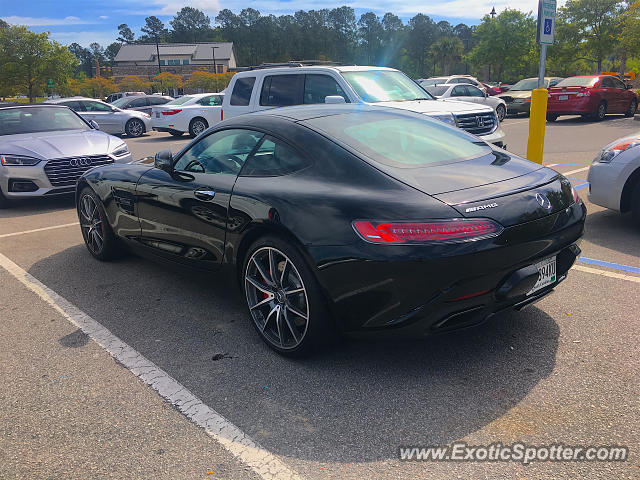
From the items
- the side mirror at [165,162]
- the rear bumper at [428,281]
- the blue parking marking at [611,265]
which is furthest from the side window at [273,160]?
the blue parking marking at [611,265]

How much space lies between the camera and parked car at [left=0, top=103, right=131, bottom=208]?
7.97m

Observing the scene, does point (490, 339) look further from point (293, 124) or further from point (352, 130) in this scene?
point (293, 124)

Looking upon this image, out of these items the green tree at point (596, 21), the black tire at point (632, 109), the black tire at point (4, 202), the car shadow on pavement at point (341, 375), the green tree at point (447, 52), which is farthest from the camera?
the green tree at point (447, 52)

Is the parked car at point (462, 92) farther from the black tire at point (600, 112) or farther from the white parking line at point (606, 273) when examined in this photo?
the white parking line at point (606, 273)

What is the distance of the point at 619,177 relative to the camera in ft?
18.7

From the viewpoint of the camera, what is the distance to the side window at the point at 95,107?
64.2ft

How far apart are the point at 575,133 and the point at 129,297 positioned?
14.4 metres

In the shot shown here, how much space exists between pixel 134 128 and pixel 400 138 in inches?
745

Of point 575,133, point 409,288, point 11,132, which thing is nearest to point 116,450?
point 409,288

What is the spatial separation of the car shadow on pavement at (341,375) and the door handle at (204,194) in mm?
542

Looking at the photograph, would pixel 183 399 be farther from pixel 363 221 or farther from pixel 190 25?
pixel 190 25

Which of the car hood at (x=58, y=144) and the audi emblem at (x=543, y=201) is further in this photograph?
the car hood at (x=58, y=144)

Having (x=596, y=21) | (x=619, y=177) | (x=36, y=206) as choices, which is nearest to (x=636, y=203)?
(x=619, y=177)

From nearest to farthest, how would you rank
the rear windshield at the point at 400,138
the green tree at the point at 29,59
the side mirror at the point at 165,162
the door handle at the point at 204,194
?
the rear windshield at the point at 400,138 → the door handle at the point at 204,194 → the side mirror at the point at 165,162 → the green tree at the point at 29,59
